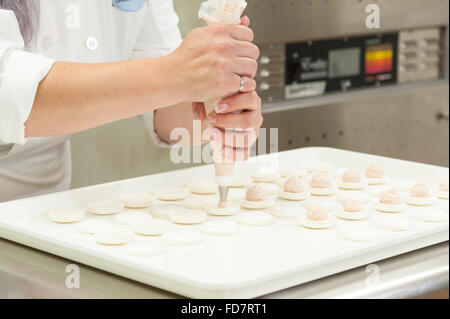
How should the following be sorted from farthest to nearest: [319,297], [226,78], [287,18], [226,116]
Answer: [287,18]
[226,116]
[226,78]
[319,297]

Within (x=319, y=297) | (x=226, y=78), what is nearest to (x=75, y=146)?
(x=226, y=78)

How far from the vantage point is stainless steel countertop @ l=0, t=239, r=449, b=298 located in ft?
2.94

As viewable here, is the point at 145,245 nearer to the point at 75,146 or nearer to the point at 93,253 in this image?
the point at 93,253

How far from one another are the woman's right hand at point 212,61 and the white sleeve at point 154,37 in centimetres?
51

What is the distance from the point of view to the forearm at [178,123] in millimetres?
1611

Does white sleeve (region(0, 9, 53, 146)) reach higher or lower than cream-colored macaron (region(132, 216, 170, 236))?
higher

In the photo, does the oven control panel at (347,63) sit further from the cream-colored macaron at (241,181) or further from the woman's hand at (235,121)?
the woman's hand at (235,121)

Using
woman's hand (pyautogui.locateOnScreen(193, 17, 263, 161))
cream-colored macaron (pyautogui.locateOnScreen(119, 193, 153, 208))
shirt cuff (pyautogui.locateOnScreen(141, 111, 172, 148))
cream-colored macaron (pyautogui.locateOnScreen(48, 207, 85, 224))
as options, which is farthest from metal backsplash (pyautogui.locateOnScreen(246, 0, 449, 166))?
cream-colored macaron (pyautogui.locateOnScreen(48, 207, 85, 224))

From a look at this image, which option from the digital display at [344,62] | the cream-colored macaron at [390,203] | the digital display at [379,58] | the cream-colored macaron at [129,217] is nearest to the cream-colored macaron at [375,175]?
the cream-colored macaron at [390,203]

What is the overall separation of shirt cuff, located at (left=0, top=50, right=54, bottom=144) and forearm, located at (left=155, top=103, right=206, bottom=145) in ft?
1.64

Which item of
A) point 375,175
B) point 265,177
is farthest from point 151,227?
point 375,175

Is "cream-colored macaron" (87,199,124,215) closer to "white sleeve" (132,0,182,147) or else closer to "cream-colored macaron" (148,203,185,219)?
"cream-colored macaron" (148,203,185,219)

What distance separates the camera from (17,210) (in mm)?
1212

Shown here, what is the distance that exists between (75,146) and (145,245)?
3.62 feet
